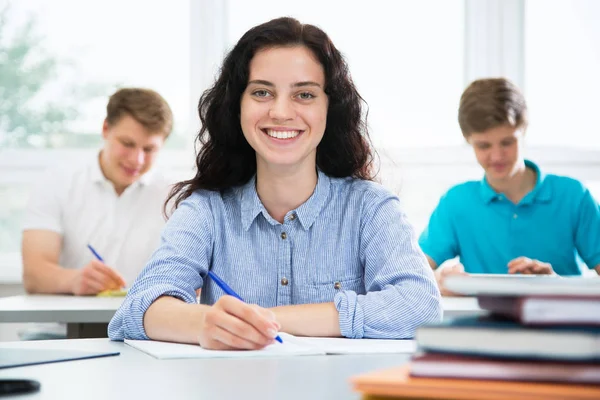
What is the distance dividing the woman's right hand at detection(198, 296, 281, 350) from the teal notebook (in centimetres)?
15

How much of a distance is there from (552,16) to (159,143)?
220 cm

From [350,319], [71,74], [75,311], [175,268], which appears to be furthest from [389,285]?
[71,74]

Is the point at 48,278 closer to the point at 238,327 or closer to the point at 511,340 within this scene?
the point at 238,327

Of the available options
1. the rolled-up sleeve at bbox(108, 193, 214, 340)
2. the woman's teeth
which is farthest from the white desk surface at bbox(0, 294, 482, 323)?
the woman's teeth

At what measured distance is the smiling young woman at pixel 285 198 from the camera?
6.03 ft

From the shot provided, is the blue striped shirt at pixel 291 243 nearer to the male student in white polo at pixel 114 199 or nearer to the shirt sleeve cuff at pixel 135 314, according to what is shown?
the shirt sleeve cuff at pixel 135 314

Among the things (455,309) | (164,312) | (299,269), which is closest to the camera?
(164,312)

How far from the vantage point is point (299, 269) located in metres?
1.93

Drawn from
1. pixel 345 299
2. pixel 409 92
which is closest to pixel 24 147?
pixel 409 92

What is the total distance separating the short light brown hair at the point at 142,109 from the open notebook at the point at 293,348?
198 cm

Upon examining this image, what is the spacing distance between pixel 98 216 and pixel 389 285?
2004 millimetres

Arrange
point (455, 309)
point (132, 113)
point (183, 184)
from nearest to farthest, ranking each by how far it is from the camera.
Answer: point (183, 184)
point (455, 309)
point (132, 113)

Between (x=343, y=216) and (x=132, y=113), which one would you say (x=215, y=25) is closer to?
(x=132, y=113)

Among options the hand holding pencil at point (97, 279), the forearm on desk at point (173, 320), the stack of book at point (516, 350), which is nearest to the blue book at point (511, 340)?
the stack of book at point (516, 350)
